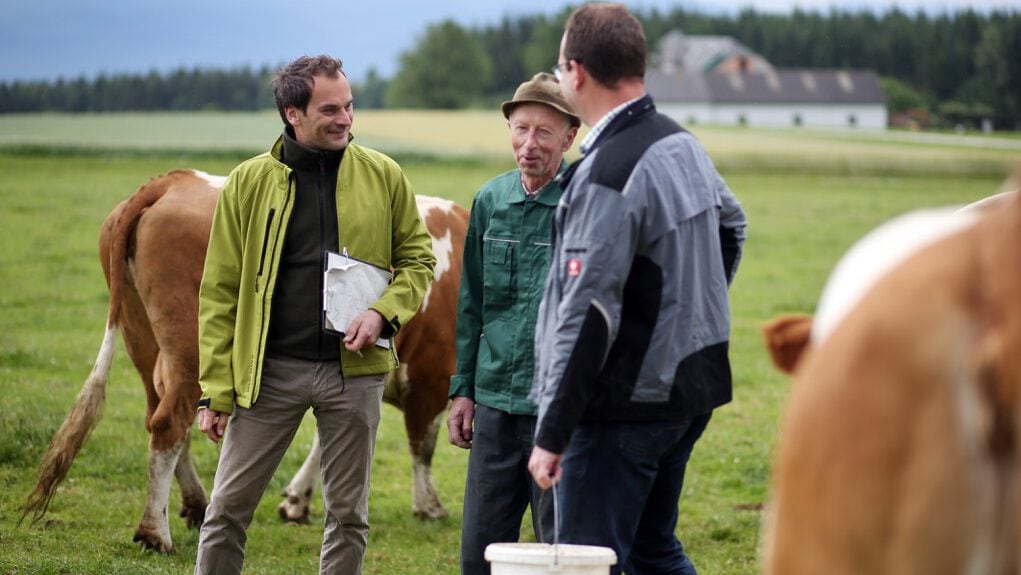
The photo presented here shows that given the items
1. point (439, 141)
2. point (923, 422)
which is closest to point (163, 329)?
point (923, 422)

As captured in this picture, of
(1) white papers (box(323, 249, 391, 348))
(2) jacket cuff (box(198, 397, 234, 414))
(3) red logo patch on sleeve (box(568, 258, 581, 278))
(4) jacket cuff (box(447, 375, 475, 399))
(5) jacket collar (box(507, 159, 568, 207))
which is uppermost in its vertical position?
(5) jacket collar (box(507, 159, 568, 207))

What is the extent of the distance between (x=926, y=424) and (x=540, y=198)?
3105 mm

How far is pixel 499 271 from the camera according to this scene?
15.5ft

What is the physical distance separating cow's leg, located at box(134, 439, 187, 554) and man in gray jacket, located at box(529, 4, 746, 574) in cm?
334

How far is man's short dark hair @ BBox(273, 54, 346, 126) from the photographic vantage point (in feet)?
16.0

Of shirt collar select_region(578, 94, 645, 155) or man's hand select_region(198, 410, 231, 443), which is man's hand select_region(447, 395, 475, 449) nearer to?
man's hand select_region(198, 410, 231, 443)

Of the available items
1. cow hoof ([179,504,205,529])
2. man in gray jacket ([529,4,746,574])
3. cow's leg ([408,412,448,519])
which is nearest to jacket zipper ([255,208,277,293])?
man in gray jacket ([529,4,746,574])

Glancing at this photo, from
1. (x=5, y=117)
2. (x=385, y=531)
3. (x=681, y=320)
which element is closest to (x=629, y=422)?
(x=681, y=320)

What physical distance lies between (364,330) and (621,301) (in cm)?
162

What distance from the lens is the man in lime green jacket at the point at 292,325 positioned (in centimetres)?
480

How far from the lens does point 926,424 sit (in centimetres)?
169

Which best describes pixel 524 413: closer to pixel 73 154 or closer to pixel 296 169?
pixel 296 169

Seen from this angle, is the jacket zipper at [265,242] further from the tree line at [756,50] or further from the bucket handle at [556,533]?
the tree line at [756,50]

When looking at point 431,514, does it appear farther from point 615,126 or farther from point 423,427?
point 615,126
